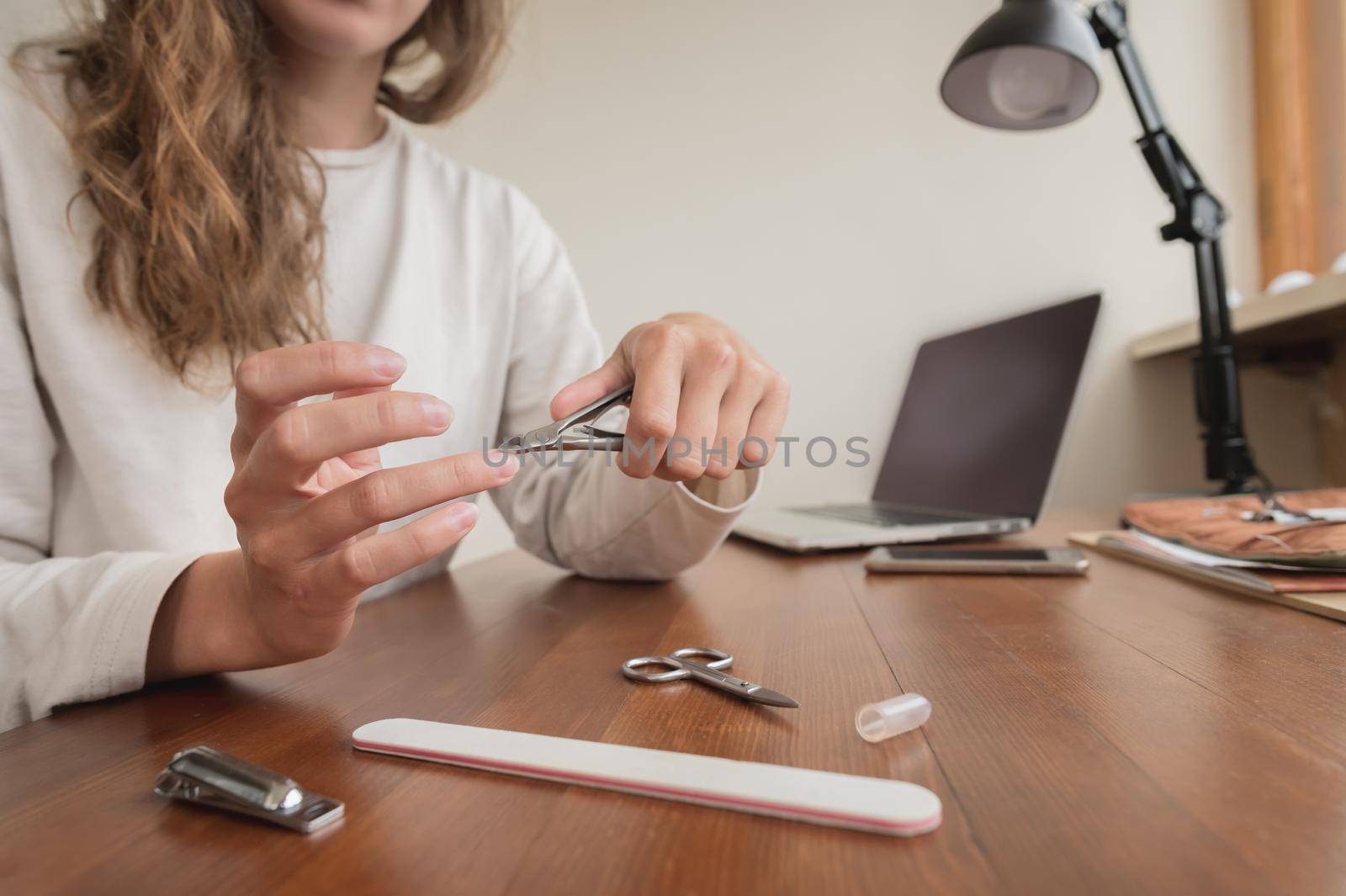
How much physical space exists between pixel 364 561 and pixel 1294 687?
1.43 ft

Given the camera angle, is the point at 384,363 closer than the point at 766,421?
Yes

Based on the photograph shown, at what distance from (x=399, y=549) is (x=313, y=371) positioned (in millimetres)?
93

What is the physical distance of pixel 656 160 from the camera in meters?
1.31

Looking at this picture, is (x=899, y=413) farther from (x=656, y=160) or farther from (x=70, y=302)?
(x=70, y=302)

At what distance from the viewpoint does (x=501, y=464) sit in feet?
1.26

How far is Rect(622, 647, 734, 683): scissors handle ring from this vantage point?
1.30 ft

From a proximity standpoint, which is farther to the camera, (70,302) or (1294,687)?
(70,302)

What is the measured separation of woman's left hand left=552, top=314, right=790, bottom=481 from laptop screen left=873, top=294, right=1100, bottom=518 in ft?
1.81

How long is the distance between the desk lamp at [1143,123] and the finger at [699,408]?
617 mm

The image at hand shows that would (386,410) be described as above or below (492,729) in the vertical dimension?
above

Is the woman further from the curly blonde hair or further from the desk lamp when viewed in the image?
the desk lamp

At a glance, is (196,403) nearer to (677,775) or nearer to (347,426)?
(347,426)

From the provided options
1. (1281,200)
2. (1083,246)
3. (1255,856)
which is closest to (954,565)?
(1255,856)

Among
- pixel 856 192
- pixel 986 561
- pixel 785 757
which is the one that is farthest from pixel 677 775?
pixel 856 192
